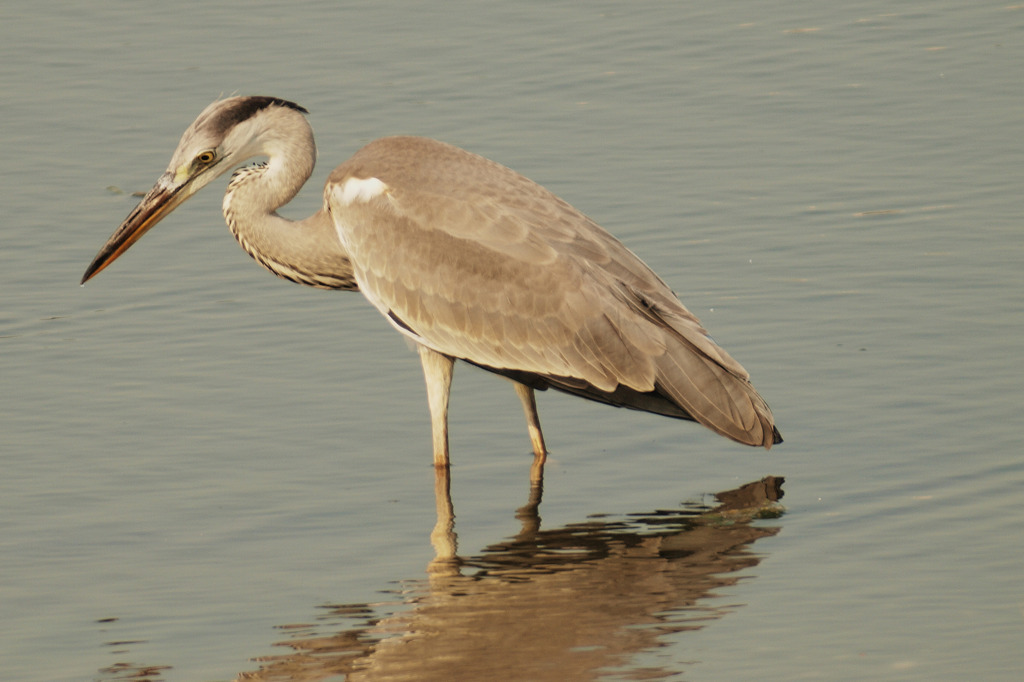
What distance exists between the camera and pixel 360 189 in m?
8.55

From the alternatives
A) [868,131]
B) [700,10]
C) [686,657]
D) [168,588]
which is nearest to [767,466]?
[686,657]

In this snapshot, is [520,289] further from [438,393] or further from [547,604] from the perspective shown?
[547,604]

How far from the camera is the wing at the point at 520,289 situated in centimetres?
796

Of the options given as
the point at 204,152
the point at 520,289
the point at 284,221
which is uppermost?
the point at 204,152

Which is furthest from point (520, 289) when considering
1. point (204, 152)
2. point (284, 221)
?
point (204, 152)

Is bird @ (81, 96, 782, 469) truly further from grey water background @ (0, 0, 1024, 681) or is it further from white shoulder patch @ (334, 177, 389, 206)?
grey water background @ (0, 0, 1024, 681)

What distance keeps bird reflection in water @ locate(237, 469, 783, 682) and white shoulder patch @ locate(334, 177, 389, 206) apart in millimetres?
→ 1540

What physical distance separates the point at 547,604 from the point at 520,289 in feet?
6.03

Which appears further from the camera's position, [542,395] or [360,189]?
[542,395]

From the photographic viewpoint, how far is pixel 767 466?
27.3ft

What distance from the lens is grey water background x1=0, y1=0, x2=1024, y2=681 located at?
22.9 ft

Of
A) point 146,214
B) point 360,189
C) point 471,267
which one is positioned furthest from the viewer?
point 146,214

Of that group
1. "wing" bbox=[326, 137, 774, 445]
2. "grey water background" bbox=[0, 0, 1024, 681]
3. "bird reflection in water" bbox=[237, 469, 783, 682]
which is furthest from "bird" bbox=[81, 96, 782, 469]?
"bird reflection in water" bbox=[237, 469, 783, 682]

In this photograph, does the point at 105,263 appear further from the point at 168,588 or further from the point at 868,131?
the point at 868,131
